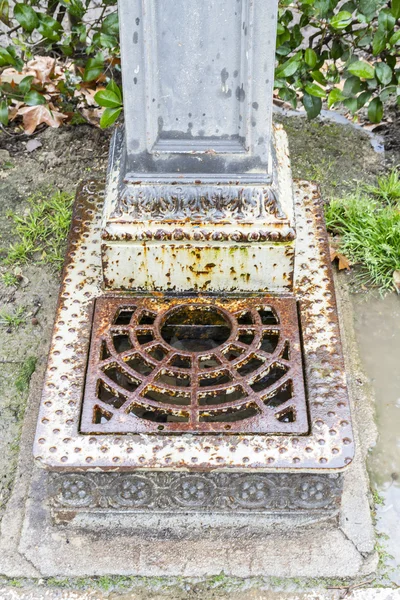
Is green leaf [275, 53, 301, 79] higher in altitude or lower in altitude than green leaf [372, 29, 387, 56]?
lower

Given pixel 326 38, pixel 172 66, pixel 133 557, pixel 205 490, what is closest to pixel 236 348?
pixel 205 490

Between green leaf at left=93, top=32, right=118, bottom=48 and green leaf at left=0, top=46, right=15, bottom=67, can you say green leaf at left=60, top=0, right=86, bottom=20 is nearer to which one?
green leaf at left=93, top=32, right=118, bottom=48

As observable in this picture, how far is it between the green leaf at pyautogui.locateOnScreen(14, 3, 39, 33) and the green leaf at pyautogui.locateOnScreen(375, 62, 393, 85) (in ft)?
4.68

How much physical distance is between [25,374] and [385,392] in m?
1.26

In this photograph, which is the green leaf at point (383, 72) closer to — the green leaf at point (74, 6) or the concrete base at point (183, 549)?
the green leaf at point (74, 6)

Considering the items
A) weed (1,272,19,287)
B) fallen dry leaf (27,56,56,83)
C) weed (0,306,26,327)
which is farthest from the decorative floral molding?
fallen dry leaf (27,56,56,83)

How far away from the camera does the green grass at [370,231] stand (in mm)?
3117

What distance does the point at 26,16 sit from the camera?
3.17 m

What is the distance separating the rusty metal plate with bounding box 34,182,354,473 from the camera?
2.08m

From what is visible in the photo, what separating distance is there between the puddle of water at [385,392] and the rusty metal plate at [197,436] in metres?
0.34

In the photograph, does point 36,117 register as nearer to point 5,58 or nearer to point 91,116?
point 91,116

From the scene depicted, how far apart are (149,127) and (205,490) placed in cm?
109

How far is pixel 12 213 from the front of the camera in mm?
3396

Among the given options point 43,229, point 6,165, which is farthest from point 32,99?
point 43,229
